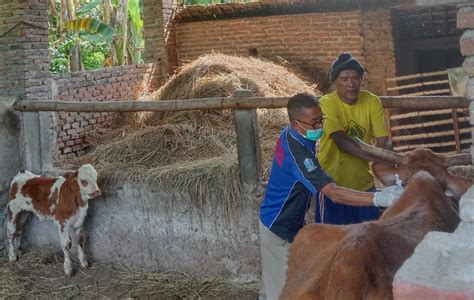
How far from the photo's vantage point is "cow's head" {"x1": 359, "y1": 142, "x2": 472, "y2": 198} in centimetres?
306

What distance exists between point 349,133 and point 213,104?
156 cm

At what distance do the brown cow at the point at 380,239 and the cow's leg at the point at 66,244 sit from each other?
3.68 metres

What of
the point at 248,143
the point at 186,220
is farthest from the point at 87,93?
the point at 248,143

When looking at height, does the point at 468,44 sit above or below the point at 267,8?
below

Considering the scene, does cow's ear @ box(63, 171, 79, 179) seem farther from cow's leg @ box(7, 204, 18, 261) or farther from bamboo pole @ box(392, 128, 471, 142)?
bamboo pole @ box(392, 128, 471, 142)

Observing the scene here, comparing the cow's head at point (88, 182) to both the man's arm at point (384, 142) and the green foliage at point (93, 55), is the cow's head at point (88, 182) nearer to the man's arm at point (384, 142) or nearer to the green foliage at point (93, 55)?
the man's arm at point (384, 142)

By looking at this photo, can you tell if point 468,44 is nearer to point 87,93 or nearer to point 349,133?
point 349,133

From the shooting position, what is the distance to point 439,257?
2.17 meters

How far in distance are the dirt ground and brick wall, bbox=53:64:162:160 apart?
2.45m

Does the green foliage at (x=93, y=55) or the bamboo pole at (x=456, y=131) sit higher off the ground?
the green foliage at (x=93, y=55)

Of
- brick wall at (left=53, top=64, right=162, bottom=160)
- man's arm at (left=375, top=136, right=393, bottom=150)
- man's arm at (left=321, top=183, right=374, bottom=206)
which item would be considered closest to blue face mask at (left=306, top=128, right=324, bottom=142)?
man's arm at (left=321, top=183, right=374, bottom=206)

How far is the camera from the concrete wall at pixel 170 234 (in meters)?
5.65

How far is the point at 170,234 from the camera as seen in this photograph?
6.05 metres

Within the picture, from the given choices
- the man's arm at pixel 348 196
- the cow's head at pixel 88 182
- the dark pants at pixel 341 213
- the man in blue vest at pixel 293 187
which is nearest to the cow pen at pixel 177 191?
the cow's head at pixel 88 182
